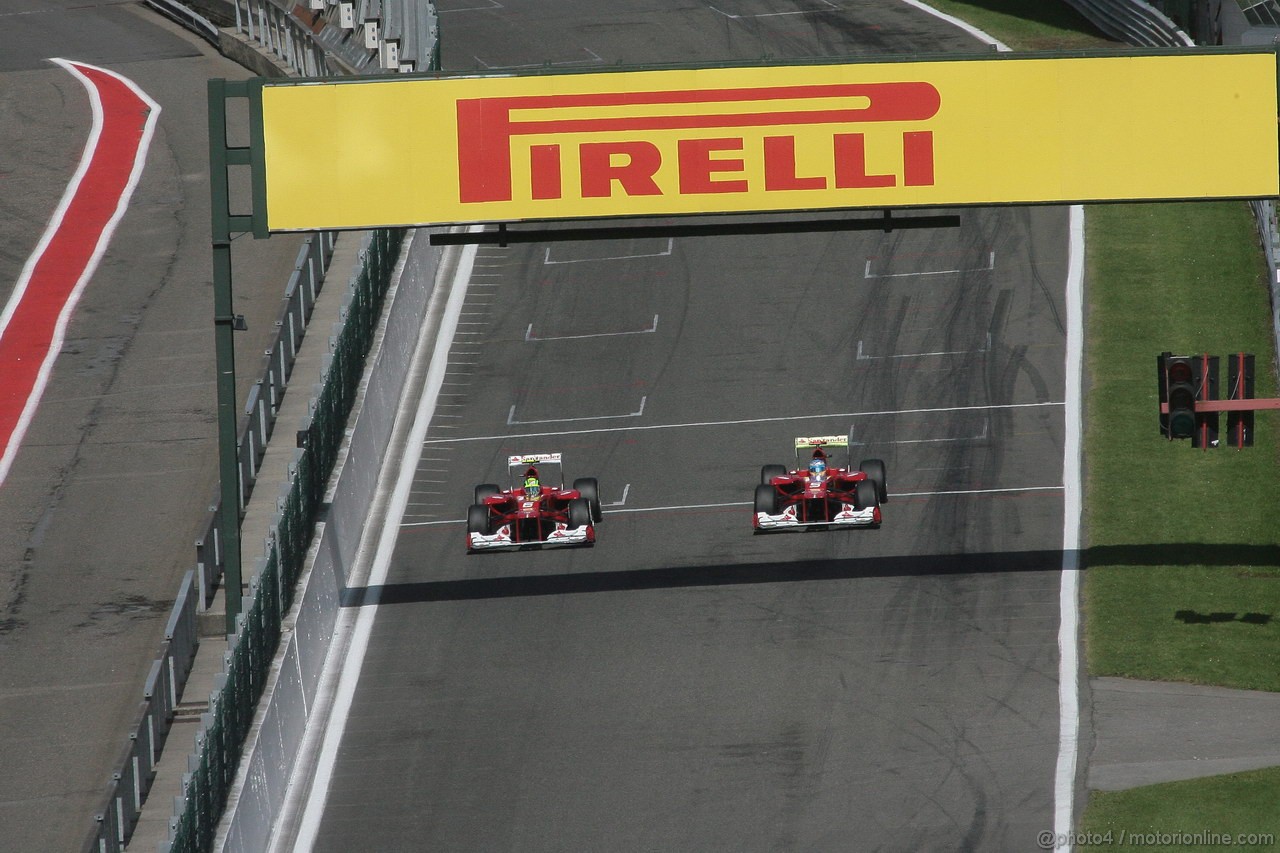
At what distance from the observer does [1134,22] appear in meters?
45.9

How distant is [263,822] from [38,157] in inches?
1018

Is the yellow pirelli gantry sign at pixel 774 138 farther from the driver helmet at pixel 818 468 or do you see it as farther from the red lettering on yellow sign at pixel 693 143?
the driver helmet at pixel 818 468

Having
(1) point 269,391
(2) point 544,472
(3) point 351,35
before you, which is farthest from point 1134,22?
(1) point 269,391

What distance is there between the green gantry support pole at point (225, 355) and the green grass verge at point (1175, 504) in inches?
386

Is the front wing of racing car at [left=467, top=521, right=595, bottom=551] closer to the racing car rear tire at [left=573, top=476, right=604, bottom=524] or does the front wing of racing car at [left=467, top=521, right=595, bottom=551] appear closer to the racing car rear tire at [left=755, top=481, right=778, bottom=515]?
the racing car rear tire at [left=573, top=476, right=604, bottom=524]

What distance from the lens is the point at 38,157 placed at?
4331 cm

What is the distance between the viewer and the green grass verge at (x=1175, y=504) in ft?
68.8

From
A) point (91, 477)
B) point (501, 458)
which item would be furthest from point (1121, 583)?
point (91, 477)

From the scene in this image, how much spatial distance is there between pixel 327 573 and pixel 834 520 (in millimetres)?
6533

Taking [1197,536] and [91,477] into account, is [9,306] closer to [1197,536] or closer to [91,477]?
[91,477]

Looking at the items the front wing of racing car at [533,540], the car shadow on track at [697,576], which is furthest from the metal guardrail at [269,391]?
the front wing of racing car at [533,540]

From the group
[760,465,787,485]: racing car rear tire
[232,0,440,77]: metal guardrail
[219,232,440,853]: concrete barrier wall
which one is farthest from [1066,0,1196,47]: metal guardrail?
[760,465,787,485]: racing car rear tire

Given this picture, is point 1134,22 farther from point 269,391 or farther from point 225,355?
point 225,355

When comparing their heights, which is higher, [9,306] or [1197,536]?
[9,306]
